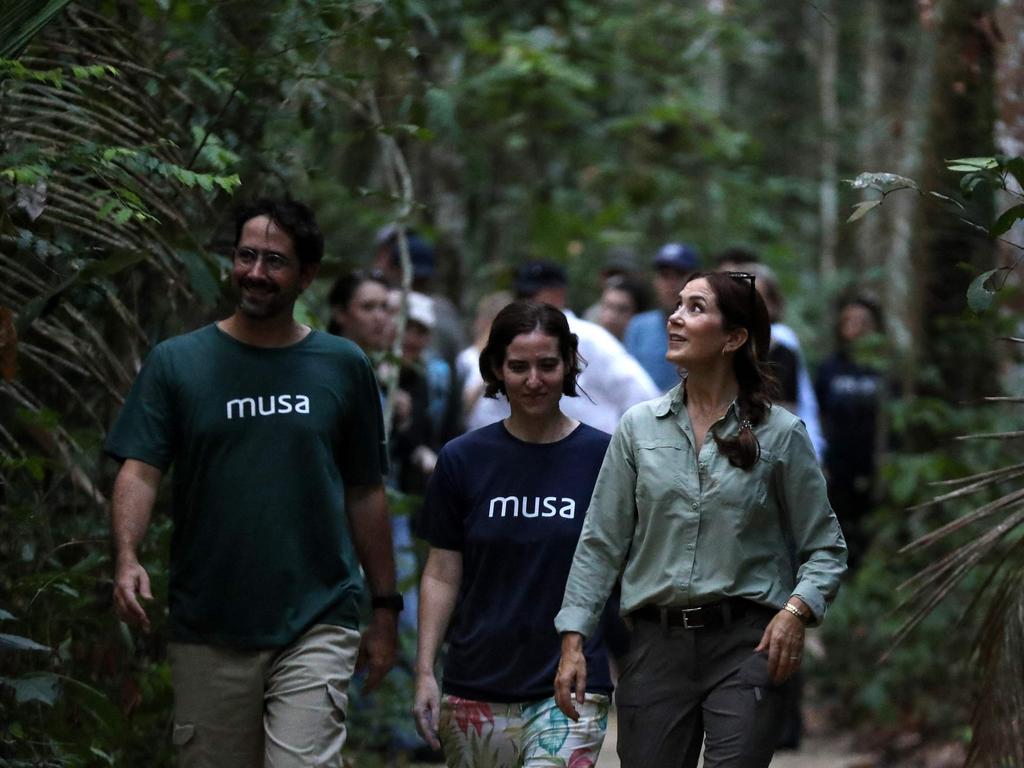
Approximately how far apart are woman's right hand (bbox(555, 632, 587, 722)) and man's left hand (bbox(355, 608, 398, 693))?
83 centimetres

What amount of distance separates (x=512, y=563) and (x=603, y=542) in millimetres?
384

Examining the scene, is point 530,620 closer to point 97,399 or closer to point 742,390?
point 742,390

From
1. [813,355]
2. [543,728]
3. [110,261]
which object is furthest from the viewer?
[813,355]

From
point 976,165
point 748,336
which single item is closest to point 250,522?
point 748,336

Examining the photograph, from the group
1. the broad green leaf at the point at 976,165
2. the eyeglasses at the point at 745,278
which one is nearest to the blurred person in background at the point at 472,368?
the eyeglasses at the point at 745,278

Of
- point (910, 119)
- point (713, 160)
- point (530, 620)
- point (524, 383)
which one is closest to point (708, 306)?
point (524, 383)

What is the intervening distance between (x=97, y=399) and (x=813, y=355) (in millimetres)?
18830

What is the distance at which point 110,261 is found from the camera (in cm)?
534

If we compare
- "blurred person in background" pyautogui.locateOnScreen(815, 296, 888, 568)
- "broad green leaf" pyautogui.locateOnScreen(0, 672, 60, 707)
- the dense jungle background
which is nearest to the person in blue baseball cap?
the dense jungle background

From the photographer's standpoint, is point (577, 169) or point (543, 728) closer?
point (543, 728)

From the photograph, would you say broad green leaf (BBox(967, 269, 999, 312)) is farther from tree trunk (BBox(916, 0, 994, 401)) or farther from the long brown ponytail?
tree trunk (BBox(916, 0, 994, 401))

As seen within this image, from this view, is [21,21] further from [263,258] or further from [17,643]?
[17,643]

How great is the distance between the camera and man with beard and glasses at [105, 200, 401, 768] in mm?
5000

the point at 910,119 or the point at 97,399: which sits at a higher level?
the point at 910,119
